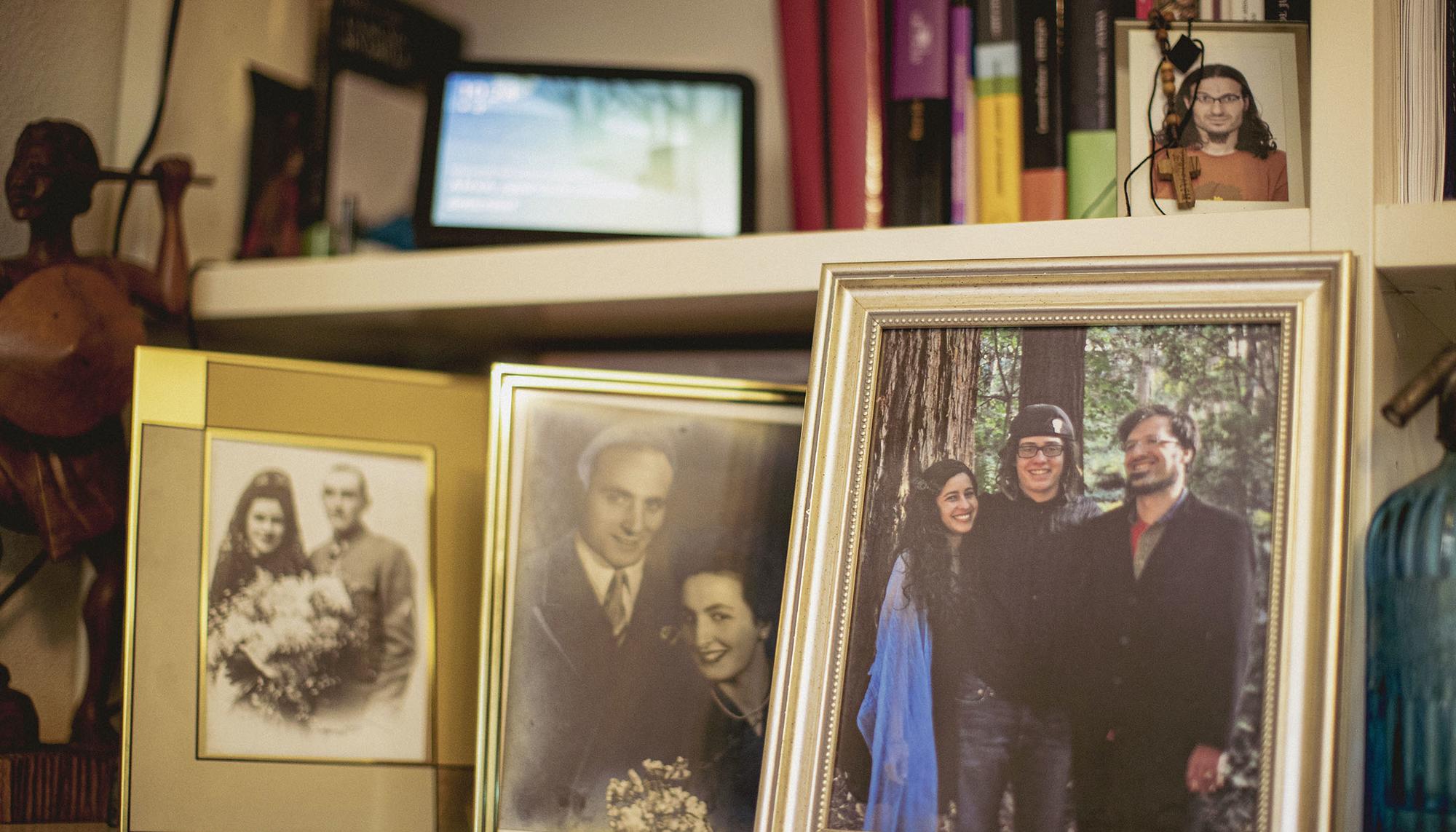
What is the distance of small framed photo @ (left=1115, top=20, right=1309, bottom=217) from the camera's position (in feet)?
2.30

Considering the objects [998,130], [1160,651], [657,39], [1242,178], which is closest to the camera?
[1160,651]

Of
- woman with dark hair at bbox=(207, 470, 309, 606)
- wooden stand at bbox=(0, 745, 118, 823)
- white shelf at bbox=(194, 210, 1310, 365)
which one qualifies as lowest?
wooden stand at bbox=(0, 745, 118, 823)

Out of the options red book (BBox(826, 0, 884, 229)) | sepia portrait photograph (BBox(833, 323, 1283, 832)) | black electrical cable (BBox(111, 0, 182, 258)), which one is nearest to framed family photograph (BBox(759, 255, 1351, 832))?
sepia portrait photograph (BBox(833, 323, 1283, 832))

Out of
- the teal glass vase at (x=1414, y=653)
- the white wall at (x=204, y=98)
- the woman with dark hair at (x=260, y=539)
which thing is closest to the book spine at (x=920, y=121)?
the teal glass vase at (x=1414, y=653)

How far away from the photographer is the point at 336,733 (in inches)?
30.9

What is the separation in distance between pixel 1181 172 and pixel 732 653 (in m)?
0.42

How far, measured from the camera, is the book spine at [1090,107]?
2.53ft

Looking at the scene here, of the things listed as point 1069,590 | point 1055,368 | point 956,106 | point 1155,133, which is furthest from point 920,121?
point 1069,590

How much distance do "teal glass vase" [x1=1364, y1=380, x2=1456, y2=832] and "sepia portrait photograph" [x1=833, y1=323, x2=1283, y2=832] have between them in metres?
0.11

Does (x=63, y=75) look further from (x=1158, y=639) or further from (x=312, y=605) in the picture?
(x=1158, y=639)

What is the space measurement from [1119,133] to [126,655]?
2.43 ft

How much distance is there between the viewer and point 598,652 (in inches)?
29.5

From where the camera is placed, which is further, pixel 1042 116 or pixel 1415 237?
pixel 1042 116

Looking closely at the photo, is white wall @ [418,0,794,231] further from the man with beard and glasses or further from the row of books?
the man with beard and glasses
